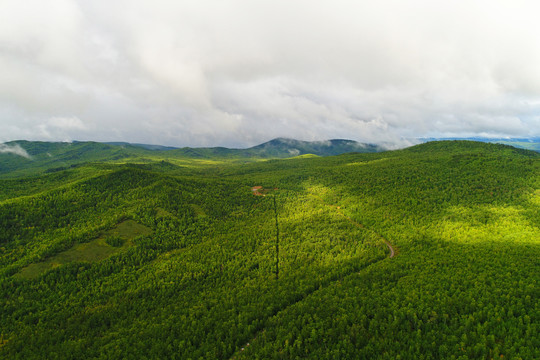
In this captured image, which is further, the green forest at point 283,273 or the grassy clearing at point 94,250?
the grassy clearing at point 94,250

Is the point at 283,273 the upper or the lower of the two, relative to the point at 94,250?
lower

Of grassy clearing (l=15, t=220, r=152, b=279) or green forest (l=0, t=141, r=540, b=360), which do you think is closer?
green forest (l=0, t=141, r=540, b=360)

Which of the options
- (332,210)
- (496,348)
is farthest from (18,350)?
(332,210)

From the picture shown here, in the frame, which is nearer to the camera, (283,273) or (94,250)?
(283,273)

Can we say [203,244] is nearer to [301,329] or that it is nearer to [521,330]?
[301,329]
